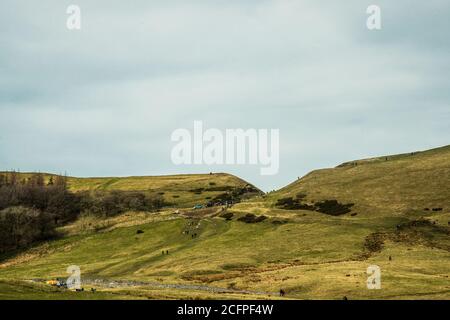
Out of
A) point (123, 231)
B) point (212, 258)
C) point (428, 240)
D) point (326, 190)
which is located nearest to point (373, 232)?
point (428, 240)

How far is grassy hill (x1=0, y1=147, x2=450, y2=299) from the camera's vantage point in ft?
251

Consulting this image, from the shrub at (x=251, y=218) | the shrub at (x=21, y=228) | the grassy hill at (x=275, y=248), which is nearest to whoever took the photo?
the grassy hill at (x=275, y=248)

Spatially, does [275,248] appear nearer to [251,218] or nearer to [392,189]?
[251,218]

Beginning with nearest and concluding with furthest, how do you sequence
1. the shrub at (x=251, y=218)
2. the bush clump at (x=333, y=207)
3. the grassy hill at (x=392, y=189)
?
1. the shrub at (x=251, y=218)
2. the grassy hill at (x=392, y=189)
3. the bush clump at (x=333, y=207)

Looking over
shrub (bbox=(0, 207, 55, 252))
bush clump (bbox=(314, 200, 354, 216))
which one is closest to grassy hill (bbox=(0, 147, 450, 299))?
bush clump (bbox=(314, 200, 354, 216))

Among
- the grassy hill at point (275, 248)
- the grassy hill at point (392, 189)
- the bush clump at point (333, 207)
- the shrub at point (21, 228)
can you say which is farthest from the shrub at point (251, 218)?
the shrub at point (21, 228)

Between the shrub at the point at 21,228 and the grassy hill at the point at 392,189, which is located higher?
the grassy hill at the point at 392,189

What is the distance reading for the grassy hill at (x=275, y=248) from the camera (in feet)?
251

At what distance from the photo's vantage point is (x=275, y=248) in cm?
11906

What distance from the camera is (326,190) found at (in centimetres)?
18075

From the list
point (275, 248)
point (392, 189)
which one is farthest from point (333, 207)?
point (275, 248)

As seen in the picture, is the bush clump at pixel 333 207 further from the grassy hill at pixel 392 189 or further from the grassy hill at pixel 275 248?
the grassy hill at pixel 392 189

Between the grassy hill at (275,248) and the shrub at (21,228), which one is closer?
the grassy hill at (275,248)
